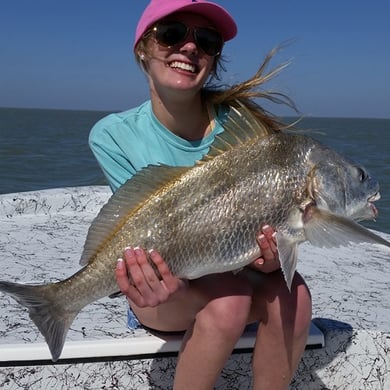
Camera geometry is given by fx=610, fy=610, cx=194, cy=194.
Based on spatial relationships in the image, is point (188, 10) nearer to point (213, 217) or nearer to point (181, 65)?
point (181, 65)

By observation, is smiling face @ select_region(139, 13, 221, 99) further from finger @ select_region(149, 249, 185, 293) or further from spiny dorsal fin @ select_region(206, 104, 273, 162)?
finger @ select_region(149, 249, 185, 293)

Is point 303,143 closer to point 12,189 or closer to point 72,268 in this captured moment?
point 72,268

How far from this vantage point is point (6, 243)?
439 centimetres

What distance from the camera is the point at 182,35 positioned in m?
2.58

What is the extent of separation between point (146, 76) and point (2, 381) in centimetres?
146

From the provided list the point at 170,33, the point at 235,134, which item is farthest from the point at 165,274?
the point at 170,33

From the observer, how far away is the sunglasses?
8.39ft

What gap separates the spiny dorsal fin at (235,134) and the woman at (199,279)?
1.19ft

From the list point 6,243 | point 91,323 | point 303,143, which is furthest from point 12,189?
point 303,143

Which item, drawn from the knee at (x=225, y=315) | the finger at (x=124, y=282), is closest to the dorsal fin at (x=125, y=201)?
the finger at (x=124, y=282)

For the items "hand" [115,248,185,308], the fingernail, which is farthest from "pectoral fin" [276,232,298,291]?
"hand" [115,248,185,308]

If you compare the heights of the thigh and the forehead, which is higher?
the forehead

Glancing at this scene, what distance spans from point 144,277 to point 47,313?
375 mm

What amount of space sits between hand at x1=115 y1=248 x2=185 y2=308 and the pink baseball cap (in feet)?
3.23
